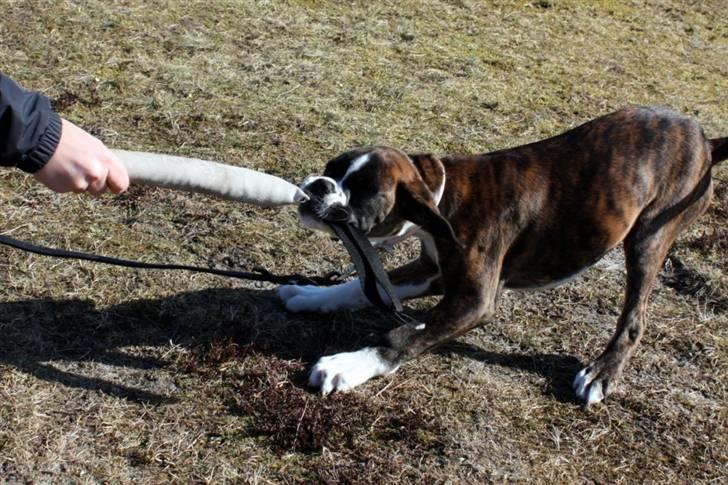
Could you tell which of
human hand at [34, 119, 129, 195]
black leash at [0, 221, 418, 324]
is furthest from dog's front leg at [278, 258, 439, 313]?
human hand at [34, 119, 129, 195]

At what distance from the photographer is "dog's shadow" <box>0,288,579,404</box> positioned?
4.22 metres

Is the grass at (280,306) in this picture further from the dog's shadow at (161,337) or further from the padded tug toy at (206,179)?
the padded tug toy at (206,179)

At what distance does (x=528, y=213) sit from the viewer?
464 centimetres

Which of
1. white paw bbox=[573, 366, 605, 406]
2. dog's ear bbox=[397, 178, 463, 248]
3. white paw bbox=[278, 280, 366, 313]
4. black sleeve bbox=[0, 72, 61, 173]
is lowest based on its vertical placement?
white paw bbox=[573, 366, 605, 406]

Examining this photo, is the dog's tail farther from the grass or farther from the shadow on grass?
the shadow on grass

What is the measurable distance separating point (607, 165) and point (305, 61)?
3.68 m

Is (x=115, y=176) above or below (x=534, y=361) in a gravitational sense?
above

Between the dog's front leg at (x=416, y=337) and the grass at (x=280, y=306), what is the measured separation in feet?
0.28

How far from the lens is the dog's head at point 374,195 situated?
4277mm

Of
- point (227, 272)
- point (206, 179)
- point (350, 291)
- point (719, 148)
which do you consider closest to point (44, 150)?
point (206, 179)

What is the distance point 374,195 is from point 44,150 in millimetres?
1887

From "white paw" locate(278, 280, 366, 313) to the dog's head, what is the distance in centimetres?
50

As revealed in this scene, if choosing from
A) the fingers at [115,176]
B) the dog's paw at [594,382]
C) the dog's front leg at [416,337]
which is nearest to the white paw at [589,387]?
the dog's paw at [594,382]

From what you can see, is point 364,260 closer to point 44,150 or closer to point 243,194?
point 243,194
